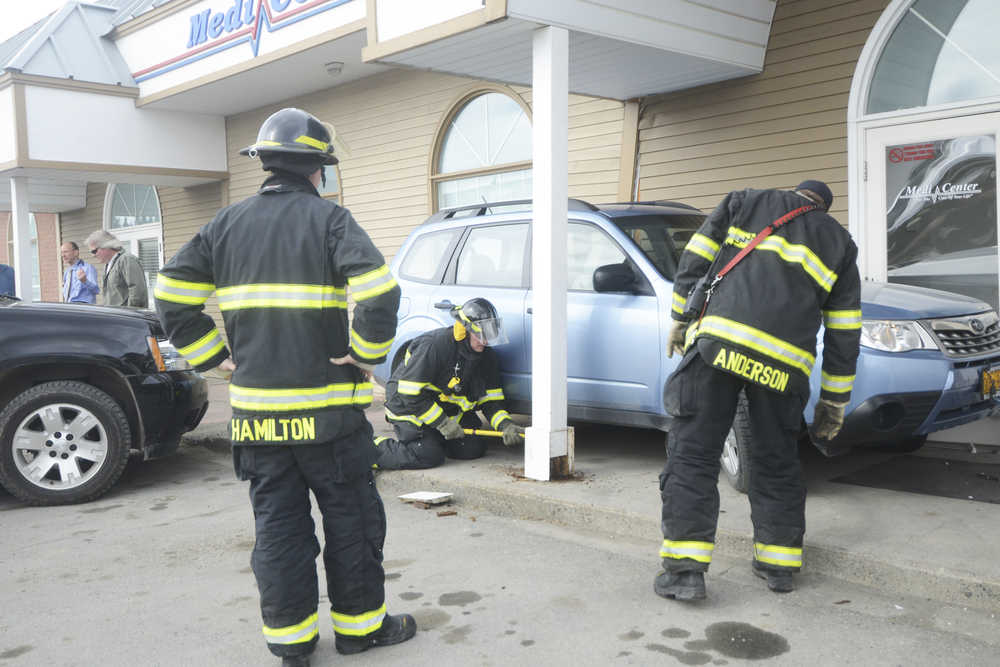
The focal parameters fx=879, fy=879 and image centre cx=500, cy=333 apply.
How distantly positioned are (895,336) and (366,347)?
297 cm

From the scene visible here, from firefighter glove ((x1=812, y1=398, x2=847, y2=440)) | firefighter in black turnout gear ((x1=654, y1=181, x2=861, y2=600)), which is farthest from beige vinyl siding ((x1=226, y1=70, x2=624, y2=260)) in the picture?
firefighter glove ((x1=812, y1=398, x2=847, y2=440))

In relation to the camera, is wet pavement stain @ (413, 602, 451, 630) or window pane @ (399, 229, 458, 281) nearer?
wet pavement stain @ (413, 602, 451, 630)

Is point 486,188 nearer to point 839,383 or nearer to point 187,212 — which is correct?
point 839,383

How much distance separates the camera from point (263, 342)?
10.3ft

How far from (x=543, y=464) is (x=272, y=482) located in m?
2.70

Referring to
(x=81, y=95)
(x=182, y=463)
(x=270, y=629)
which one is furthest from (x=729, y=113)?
(x=81, y=95)

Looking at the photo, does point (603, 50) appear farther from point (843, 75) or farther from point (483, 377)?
point (483, 377)

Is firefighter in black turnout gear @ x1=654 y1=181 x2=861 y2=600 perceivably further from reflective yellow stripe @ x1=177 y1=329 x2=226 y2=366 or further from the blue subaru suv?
reflective yellow stripe @ x1=177 y1=329 x2=226 y2=366

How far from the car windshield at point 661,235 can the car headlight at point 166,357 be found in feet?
10.6

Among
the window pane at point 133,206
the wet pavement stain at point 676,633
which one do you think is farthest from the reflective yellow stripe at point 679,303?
the window pane at point 133,206

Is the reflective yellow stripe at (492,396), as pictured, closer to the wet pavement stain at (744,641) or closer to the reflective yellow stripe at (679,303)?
the reflective yellow stripe at (679,303)

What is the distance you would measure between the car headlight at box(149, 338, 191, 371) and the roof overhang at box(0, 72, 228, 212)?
24.1 ft

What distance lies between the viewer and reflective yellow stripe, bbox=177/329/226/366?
330 centimetres

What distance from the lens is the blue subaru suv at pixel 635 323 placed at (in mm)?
4605
